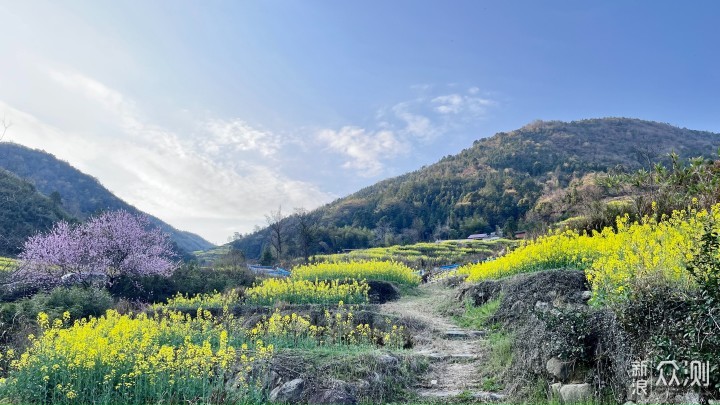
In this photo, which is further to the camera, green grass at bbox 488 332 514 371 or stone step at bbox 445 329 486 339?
stone step at bbox 445 329 486 339

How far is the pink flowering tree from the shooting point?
15.9 meters

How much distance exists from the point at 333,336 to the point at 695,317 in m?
5.94

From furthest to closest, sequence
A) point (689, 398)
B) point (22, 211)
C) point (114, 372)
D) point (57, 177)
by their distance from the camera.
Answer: point (57, 177), point (22, 211), point (114, 372), point (689, 398)

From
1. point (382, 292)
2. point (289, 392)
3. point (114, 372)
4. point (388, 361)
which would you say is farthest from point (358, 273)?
point (114, 372)

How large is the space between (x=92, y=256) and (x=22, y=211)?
94.7 feet

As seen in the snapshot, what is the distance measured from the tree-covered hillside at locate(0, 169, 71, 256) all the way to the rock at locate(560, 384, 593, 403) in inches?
1498

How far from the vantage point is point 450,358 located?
7520 millimetres

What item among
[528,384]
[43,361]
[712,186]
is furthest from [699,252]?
[43,361]

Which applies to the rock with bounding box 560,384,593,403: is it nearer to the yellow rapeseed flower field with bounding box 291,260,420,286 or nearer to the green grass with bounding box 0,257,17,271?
the yellow rapeseed flower field with bounding box 291,260,420,286

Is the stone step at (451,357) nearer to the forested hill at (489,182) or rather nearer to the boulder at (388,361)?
the boulder at (388,361)

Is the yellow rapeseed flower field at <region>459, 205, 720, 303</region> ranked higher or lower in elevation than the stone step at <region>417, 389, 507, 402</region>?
higher

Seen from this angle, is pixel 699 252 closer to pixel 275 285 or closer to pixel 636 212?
pixel 636 212

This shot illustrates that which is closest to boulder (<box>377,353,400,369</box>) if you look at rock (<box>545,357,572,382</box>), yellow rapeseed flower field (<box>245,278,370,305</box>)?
rock (<box>545,357,572,382</box>)

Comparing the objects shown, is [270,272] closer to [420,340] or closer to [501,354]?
[420,340]
